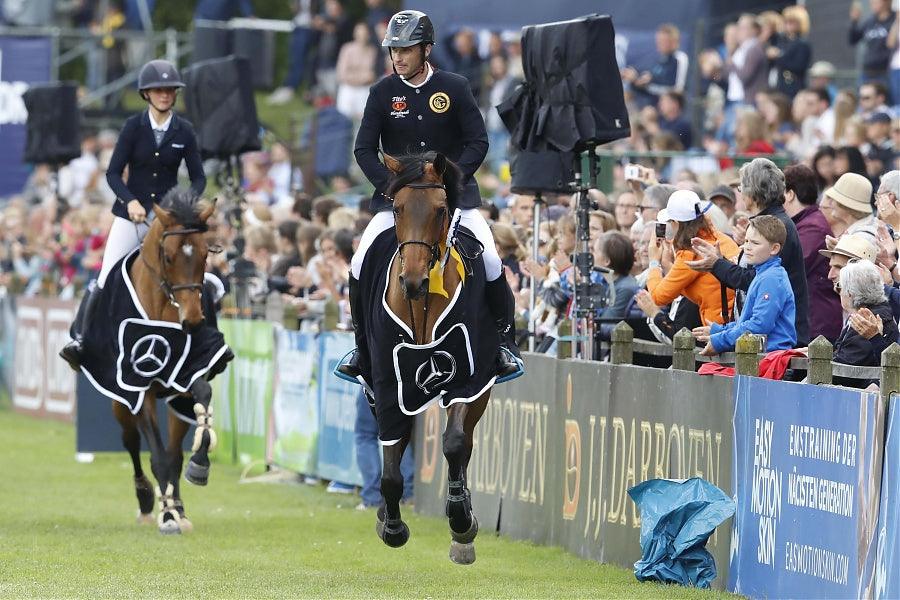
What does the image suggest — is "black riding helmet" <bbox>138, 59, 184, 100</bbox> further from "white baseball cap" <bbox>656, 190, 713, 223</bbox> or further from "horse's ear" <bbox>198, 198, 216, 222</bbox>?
"white baseball cap" <bbox>656, 190, 713, 223</bbox>

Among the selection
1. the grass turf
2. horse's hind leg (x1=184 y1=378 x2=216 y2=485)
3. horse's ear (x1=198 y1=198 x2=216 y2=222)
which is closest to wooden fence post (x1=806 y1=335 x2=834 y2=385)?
the grass turf

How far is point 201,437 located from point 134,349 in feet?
2.76

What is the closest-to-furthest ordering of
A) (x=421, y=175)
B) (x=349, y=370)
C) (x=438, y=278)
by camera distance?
(x=421, y=175)
(x=438, y=278)
(x=349, y=370)

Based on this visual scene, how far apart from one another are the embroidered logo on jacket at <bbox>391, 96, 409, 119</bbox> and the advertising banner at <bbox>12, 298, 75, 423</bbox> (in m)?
12.4

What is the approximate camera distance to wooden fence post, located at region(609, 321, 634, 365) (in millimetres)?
11148

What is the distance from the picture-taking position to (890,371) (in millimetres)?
7910

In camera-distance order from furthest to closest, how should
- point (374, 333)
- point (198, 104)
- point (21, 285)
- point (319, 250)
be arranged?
point (21, 285)
point (198, 104)
point (319, 250)
point (374, 333)

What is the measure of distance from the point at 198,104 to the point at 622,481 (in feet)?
30.7

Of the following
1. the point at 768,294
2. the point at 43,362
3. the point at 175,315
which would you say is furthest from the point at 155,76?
the point at 43,362

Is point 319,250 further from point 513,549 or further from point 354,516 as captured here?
point 513,549

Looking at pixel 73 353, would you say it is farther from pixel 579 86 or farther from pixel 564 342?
pixel 579 86

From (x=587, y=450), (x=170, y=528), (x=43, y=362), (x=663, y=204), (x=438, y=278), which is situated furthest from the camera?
(x=43, y=362)

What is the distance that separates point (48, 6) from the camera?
34.8 m

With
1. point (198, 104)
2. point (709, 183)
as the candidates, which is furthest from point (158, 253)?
point (198, 104)
